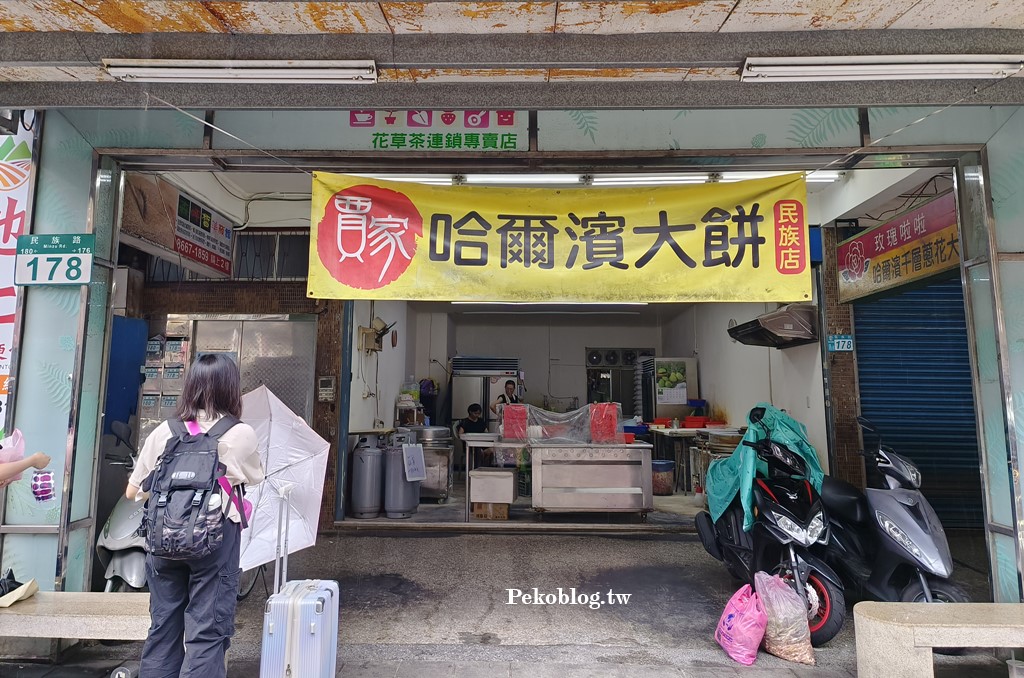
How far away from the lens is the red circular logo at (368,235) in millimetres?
3682

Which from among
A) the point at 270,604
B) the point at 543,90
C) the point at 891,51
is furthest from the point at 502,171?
the point at 270,604

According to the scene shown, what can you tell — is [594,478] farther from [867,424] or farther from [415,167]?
[415,167]

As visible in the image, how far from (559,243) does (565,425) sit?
3.86 metres

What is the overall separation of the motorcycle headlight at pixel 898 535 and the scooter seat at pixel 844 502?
0.26 m

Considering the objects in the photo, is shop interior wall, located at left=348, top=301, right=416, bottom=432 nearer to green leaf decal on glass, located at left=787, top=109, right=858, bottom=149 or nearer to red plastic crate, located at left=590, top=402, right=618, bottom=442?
red plastic crate, located at left=590, top=402, right=618, bottom=442

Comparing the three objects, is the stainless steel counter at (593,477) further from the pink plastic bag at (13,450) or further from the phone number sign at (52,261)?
the pink plastic bag at (13,450)

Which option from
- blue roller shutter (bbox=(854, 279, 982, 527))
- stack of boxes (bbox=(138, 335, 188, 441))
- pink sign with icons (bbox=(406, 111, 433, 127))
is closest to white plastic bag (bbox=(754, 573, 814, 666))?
blue roller shutter (bbox=(854, 279, 982, 527))

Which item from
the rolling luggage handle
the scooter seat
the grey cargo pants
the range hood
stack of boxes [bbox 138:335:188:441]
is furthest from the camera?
stack of boxes [bbox 138:335:188:441]

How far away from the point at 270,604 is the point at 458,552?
10.6ft

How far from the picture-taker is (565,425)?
7184mm

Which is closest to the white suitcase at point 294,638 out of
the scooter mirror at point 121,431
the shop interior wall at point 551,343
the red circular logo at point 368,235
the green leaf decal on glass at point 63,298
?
the red circular logo at point 368,235

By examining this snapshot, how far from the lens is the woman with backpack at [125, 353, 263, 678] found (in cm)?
231

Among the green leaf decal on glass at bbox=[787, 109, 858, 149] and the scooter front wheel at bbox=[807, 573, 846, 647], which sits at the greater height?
the green leaf decal on glass at bbox=[787, 109, 858, 149]

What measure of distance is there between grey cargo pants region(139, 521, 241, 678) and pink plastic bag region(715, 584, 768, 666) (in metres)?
2.92
